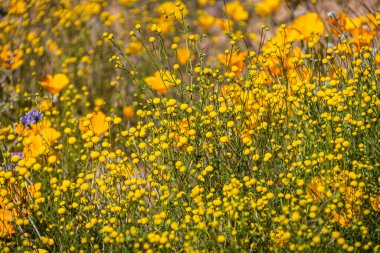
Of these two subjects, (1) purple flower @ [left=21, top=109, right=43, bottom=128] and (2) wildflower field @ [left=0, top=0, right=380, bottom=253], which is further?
(1) purple flower @ [left=21, top=109, right=43, bottom=128]

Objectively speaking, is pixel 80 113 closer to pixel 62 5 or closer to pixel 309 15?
pixel 62 5

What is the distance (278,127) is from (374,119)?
372 millimetres

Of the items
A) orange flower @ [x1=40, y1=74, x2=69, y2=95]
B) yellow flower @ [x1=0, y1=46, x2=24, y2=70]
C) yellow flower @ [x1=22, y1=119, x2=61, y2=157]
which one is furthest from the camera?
yellow flower @ [x1=0, y1=46, x2=24, y2=70]

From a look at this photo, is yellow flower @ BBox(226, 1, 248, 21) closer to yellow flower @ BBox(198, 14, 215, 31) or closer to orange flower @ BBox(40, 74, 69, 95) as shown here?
yellow flower @ BBox(198, 14, 215, 31)

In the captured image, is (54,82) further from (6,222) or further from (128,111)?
(6,222)

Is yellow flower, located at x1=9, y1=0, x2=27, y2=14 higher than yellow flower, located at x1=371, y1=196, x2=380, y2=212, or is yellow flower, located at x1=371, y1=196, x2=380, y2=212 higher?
yellow flower, located at x1=9, y1=0, x2=27, y2=14

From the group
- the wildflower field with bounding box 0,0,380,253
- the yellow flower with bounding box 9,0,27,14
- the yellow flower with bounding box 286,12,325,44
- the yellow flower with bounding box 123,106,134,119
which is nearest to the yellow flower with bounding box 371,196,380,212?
the wildflower field with bounding box 0,0,380,253

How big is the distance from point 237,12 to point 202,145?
73.6 inches

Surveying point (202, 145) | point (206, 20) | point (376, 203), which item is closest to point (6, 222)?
point (202, 145)

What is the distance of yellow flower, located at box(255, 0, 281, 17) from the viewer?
385 cm

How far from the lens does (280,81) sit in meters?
2.80

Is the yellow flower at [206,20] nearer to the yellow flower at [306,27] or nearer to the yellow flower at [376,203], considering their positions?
the yellow flower at [306,27]

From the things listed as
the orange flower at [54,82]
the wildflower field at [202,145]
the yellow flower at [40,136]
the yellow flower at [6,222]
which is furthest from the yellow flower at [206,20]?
the yellow flower at [6,222]

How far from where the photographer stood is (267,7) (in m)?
3.86
